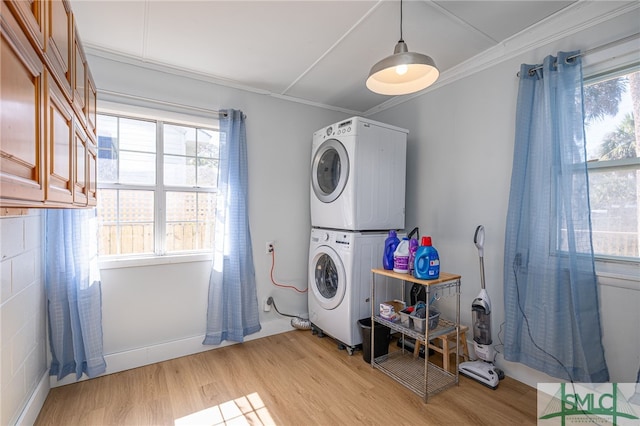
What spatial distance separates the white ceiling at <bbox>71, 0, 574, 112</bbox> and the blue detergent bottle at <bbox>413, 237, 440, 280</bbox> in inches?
53.5

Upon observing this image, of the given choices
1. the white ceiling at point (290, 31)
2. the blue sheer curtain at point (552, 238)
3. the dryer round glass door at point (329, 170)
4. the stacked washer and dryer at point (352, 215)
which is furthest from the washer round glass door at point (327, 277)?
the white ceiling at point (290, 31)

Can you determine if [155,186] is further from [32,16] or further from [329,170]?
[32,16]

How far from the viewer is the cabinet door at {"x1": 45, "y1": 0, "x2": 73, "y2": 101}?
87 cm

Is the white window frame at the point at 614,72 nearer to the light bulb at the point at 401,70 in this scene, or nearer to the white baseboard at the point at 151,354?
the light bulb at the point at 401,70

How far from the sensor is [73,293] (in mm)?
1889

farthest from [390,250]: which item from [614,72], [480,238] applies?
[614,72]

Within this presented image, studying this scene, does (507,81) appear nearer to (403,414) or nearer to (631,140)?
(631,140)

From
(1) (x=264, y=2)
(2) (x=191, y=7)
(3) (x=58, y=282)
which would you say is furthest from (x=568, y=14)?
(3) (x=58, y=282)

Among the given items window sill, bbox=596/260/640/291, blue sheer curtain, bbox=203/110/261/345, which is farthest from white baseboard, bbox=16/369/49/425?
window sill, bbox=596/260/640/291

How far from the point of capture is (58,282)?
1.85 metres

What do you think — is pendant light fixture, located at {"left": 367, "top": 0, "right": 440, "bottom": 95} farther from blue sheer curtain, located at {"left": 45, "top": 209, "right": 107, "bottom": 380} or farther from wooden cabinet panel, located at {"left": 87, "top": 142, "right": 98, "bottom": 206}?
blue sheer curtain, located at {"left": 45, "top": 209, "right": 107, "bottom": 380}

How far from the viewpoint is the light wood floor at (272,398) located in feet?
5.37

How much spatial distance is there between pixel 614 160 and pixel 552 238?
1.72 feet

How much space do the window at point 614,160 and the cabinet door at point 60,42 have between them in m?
2.54
